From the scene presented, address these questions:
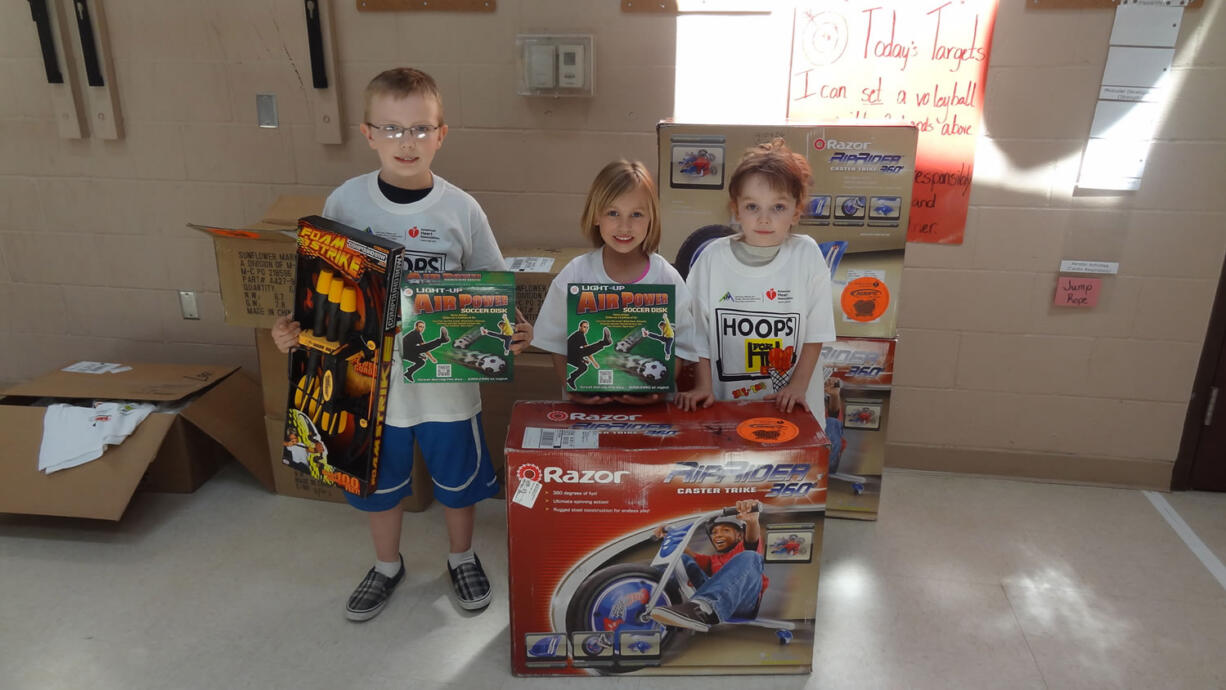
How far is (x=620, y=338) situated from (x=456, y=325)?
0.35 m

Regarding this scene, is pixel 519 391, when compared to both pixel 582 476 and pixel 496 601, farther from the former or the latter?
pixel 582 476

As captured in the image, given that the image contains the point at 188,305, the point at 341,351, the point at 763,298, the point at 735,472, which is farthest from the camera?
the point at 188,305

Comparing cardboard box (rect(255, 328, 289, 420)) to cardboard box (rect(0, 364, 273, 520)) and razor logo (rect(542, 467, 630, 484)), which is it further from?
razor logo (rect(542, 467, 630, 484))

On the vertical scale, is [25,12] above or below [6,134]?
above

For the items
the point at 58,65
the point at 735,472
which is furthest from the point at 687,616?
the point at 58,65

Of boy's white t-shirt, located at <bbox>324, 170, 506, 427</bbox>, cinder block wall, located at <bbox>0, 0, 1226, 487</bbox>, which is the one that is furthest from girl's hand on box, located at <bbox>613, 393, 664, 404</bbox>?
cinder block wall, located at <bbox>0, 0, 1226, 487</bbox>

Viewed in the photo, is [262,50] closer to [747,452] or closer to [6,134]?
[6,134]

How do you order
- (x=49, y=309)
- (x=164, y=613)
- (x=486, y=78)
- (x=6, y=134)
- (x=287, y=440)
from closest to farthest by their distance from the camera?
(x=287, y=440) < (x=164, y=613) < (x=486, y=78) < (x=6, y=134) < (x=49, y=309)

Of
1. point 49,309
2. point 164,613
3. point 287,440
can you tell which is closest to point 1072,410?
point 287,440

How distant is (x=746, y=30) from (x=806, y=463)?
1423mm

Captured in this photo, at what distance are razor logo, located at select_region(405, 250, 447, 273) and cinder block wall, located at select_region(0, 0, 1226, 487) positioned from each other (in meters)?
0.87

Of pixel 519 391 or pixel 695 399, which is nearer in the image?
pixel 695 399

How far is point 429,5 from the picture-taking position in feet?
8.09

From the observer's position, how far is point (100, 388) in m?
2.62
